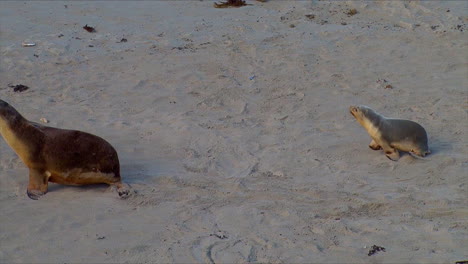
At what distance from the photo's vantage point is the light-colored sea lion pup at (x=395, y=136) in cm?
645

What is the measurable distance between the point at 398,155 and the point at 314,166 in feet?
3.14

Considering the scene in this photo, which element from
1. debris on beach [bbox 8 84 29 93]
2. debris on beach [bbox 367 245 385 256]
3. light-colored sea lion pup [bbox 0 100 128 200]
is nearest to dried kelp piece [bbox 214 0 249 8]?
debris on beach [bbox 8 84 29 93]

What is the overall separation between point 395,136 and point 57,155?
133 inches

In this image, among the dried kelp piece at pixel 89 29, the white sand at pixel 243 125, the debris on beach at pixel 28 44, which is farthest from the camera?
the dried kelp piece at pixel 89 29

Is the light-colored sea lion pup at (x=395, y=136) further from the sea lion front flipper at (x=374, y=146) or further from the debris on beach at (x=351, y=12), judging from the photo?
the debris on beach at (x=351, y=12)

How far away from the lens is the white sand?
4.62 m

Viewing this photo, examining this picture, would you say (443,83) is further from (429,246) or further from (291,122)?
(429,246)

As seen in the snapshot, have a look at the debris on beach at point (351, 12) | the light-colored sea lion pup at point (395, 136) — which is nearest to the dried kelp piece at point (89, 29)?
the debris on beach at point (351, 12)

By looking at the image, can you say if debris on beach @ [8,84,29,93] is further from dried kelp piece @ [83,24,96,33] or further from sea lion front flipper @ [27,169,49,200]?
sea lion front flipper @ [27,169,49,200]

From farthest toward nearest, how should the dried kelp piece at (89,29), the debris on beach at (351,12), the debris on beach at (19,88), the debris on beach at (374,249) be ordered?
the debris on beach at (351,12)
the dried kelp piece at (89,29)
the debris on beach at (19,88)
the debris on beach at (374,249)

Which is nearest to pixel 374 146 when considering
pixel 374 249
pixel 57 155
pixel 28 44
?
pixel 374 249

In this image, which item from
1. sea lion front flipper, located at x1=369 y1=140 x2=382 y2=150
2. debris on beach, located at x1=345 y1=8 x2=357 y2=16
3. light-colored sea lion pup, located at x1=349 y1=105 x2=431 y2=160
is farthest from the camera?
debris on beach, located at x1=345 y1=8 x2=357 y2=16

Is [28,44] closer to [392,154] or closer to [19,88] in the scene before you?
[19,88]

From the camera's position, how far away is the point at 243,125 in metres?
7.22
